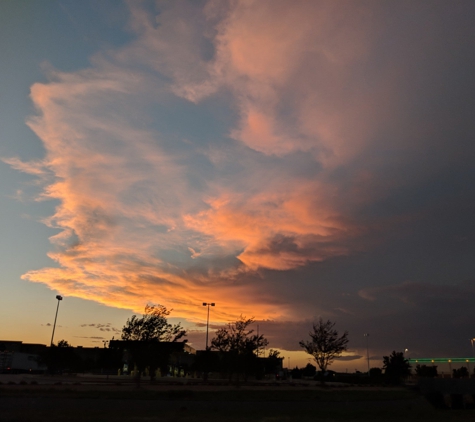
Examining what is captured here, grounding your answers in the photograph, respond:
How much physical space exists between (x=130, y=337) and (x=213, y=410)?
24.4 meters

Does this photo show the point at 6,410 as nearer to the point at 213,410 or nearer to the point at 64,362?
the point at 213,410

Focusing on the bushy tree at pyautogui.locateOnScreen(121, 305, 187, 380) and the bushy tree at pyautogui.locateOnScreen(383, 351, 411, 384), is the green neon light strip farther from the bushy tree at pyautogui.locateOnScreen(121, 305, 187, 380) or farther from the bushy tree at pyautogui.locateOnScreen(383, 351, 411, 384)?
the bushy tree at pyautogui.locateOnScreen(121, 305, 187, 380)

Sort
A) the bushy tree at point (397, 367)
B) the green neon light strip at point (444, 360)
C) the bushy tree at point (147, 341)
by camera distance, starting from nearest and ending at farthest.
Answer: the bushy tree at point (147, 341) < the bushy tree at point (397, 367) < the green neon light strip at point (444, 360)

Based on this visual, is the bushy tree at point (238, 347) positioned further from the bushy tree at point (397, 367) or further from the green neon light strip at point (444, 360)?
the green neon light strip at point (444, 360)

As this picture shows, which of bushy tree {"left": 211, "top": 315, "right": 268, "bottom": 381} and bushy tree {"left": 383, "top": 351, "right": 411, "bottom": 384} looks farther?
bushy tree {"left": 383, "top": 351, "right": 411, "bottom": 384}

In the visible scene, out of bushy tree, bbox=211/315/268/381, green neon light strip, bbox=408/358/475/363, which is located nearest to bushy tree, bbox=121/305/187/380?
bushy tree, bbox=211/315/268/381

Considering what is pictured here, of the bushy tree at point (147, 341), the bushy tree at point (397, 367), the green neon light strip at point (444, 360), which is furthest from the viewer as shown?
the green neon light strip at point (444, 360)

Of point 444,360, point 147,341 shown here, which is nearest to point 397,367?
point 444,360


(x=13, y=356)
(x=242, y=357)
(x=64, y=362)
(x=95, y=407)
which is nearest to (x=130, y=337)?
(x=242, y=357)

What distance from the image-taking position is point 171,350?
45.6 meters

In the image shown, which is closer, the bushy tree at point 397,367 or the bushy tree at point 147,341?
the bushy tree at point 147,341

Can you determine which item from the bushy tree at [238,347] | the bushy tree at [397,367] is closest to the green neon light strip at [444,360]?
the bushy tree at [397,367]

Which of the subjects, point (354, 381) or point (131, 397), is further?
point (354, 381)

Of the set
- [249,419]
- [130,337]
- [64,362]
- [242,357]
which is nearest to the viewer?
[249,419]
